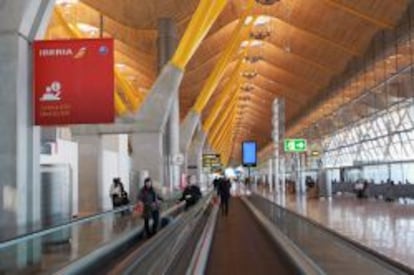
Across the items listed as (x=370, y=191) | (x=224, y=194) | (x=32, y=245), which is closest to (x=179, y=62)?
(x=224, y=194)

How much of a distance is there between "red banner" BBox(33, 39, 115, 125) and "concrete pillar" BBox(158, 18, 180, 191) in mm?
24779

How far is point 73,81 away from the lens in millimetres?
13961

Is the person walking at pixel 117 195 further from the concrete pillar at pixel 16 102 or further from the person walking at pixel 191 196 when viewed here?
the concrete pillar at pixel 16 102

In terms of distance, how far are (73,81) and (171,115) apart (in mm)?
30200

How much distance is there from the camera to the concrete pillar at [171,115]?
4044 cm

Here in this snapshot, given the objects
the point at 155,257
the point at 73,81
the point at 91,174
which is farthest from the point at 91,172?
the point at 155,257

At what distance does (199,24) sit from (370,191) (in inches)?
680

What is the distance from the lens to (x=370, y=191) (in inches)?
1698

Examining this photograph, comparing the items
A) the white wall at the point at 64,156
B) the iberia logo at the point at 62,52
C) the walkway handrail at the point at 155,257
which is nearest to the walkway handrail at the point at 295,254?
the walkway handrail at the point at 155,257

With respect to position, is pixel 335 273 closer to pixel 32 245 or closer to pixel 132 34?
pixel 32 245

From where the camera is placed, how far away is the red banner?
45.8 feet

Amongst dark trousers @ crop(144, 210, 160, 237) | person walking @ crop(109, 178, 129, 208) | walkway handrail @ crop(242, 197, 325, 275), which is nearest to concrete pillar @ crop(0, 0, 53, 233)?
walkway handrail @ crop(242, 197, 325, 275)

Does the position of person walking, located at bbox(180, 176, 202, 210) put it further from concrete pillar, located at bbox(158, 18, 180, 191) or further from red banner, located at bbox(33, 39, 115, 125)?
red banner, located at bbox(33, 39, 115, 125)

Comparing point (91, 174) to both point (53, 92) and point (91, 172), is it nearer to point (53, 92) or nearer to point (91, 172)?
point (91, 172)
